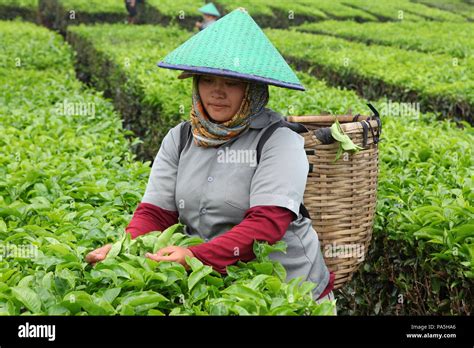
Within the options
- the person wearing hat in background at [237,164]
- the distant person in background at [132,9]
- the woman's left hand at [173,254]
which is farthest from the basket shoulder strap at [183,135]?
the distant person in background at [132,9]

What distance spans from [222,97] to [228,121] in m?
0.09

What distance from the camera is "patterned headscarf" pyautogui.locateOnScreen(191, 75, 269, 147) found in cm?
263

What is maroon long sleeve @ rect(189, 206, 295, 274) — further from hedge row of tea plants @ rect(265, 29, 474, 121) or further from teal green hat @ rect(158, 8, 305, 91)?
hedge row of tea plants @ rect(265, 29, 474, 121)

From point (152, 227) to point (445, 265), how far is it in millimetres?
1361

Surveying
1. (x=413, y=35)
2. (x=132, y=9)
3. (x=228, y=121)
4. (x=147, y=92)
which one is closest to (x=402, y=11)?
(x=413, y=35)

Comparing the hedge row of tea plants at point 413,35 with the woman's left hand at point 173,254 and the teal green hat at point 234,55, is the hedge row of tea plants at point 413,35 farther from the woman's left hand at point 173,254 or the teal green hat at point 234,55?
the woman's left hand at point 173,254

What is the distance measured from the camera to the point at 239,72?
8.24 feet

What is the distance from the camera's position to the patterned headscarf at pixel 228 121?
8.64 feet

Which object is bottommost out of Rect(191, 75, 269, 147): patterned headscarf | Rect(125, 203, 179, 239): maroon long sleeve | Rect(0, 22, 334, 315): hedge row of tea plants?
Rect(0, 22, 334, 315): hedge row of tea plants

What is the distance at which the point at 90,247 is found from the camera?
8.70 feet

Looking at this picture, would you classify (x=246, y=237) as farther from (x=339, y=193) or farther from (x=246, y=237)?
(x=339, y=193)

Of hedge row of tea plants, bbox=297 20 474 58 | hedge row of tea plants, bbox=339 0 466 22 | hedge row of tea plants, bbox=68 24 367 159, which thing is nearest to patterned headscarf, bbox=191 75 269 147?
hedge row of tea plants, bbox=68 24 367 159
